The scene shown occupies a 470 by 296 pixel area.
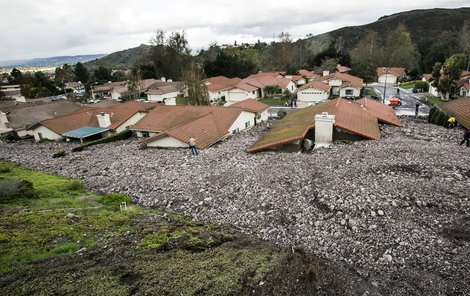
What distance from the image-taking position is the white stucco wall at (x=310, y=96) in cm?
5234

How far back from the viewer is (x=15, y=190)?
1595cm

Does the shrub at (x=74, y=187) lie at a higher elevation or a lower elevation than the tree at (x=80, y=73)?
lower

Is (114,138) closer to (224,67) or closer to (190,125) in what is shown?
(190,125)

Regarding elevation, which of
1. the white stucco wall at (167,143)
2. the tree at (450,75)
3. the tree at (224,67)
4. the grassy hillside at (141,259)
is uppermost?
the tree at (224,67)

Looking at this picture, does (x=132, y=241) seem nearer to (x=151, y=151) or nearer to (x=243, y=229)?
(x=243, y=229)

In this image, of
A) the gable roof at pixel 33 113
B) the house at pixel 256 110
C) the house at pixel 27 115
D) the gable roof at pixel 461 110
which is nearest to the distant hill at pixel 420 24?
the gable roof at pixel 461 110

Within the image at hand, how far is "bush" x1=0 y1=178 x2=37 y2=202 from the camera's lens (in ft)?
51.2

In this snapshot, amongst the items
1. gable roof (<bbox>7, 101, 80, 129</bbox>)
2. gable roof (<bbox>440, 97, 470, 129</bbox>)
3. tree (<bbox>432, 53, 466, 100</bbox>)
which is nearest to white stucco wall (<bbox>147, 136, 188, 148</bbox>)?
gable roof (<bbox>440, 97, 470, 129</bbox>)

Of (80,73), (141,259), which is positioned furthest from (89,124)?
(80,73)

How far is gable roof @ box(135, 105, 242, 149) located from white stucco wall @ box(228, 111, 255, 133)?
0.48 m

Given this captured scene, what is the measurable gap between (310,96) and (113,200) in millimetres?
44404

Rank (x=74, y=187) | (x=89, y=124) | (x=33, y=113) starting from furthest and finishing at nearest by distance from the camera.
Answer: (x=33, y=113)
(x=89, y=124)
(x=74, y=187)

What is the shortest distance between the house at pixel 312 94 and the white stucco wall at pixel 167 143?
1235 inches

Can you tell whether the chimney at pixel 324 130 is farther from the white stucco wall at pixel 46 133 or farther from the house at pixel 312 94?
the white stucco wall at pixel 46 133
